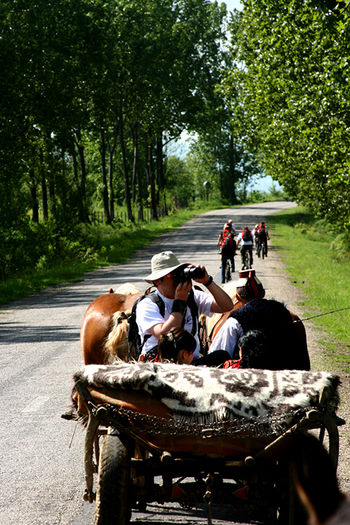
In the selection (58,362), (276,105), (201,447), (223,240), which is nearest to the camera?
(201,447)

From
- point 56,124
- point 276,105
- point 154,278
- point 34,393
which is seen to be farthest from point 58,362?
point 56,124

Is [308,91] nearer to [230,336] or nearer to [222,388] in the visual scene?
[230,336]

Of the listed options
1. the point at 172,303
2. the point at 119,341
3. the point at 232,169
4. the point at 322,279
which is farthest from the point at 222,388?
the point at 232,169

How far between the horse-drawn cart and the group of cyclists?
17.0 metres

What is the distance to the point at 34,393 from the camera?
855cm

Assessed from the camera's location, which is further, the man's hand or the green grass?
the green grass

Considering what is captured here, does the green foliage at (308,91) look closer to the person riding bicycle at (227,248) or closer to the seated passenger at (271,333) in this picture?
the person riding bicycle at (227,248)

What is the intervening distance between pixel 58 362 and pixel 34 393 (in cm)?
196

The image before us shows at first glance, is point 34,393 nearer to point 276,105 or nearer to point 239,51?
point 276,105

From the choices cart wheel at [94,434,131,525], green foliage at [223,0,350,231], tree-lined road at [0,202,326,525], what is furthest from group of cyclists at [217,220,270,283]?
cart wheel at [94,434,131,525]

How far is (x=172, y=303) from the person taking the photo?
530 centimetres

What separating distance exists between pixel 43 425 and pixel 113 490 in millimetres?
3730

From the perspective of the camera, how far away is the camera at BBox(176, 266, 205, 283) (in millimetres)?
5023

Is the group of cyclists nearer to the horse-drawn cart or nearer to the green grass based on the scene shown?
the green grass
